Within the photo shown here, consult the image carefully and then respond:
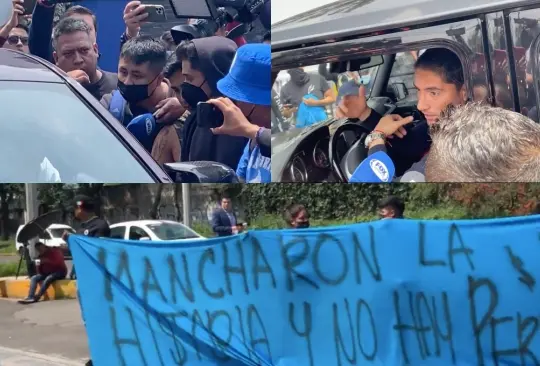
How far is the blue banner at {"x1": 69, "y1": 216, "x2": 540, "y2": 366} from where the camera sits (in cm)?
465

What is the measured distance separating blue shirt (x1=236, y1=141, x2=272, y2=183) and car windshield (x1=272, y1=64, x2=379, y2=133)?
→ 362 mm

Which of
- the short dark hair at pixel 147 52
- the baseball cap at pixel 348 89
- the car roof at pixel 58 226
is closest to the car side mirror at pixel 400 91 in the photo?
the baseball cap at pixel 348 89

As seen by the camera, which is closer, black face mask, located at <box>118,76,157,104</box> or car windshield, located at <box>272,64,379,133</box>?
car windshield, located at <box>272,64,379,133</box>

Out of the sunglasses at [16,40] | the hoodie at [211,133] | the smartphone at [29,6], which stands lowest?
the hoodie at [211,133]

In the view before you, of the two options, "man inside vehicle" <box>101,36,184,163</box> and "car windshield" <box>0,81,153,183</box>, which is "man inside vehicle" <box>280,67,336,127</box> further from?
"car windshield" <box>0,81,153,183</box>

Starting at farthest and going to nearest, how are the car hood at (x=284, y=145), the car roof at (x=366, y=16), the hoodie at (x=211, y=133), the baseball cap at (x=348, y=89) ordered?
1. the hoodie at (x=211, y=133)
2. the car hood at (x=284, y=145)
3. the baseball cap at (x=348, y=89)
4. the car roof at (x=366, y=16)

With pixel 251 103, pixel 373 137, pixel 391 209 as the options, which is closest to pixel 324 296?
pixel 391 209

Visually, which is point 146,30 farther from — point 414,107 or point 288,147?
point 414,107

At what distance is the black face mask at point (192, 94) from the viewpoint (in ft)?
29.1

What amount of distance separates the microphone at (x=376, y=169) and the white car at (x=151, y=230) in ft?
11.2

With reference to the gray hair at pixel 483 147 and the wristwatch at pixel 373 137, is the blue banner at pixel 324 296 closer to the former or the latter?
the gray hair at pixel 483 147

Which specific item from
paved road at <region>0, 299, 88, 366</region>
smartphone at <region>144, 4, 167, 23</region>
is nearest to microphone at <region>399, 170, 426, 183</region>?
smartphone at <region>144, 4, 167, 23</region>

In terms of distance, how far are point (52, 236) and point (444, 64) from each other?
582cm

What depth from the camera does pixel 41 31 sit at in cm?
952
